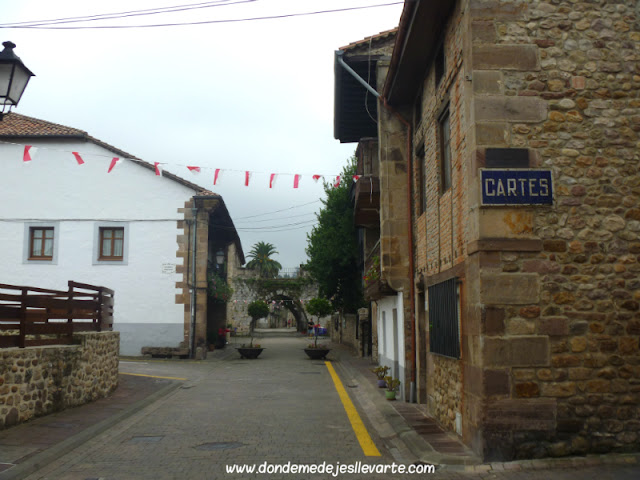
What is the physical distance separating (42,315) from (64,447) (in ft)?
10.7

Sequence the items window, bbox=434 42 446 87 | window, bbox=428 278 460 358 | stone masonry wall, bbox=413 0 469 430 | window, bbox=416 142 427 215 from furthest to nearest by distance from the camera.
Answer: window, bbox=416 142 427 215 → window, bbox=434 42 446 87 → window, bbox=428 278 460 358 → stone masonry wall, bbox=413 0 469 430

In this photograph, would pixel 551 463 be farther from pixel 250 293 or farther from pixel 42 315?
pixel 250 293

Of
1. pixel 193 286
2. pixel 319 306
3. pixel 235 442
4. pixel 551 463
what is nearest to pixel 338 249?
pixel 319 306

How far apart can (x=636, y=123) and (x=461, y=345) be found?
10.7 ft

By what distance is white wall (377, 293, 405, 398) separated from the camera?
12797 millimetres

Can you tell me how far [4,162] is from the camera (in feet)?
76.3

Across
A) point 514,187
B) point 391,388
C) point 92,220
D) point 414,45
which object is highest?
point 414,45

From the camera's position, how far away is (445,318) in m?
8.68

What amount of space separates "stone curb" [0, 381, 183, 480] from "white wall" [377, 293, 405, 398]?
199 inches

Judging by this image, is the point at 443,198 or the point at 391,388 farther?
the point at 391,388

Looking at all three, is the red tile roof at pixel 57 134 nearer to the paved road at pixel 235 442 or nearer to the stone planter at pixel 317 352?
the stone planter at pixel 317 352

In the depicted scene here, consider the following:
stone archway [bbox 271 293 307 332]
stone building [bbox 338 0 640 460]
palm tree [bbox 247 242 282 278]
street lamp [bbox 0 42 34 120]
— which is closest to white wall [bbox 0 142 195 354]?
street lamp [bbox 0 42 34 120]

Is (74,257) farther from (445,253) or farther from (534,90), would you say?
(534,90)

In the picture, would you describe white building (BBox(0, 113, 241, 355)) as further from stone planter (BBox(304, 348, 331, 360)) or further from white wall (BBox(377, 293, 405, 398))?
white wall (BBox(377, 293, 405, 398))
